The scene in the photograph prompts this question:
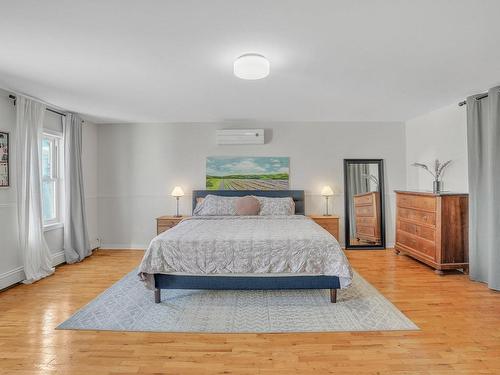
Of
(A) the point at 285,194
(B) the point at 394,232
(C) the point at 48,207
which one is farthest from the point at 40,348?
(B) the point at 394,232

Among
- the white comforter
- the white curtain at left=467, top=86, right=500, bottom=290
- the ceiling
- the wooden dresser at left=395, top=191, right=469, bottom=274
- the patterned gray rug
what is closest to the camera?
the ceiling

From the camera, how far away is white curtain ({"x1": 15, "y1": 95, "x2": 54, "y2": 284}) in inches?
147

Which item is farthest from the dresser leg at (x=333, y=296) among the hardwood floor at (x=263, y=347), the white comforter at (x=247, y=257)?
the hardwood floor at (x=263, y=347)

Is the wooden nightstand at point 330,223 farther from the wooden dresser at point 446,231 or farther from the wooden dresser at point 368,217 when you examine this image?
the wooden dresser at point 446,231

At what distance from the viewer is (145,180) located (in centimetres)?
560

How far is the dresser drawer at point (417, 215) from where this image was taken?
409cm

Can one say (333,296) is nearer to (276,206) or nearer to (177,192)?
(276,206)

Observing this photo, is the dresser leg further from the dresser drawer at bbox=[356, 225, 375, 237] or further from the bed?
the dresser drawer at bbox=[356, 225, 375, 237]

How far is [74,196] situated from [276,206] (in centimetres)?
327

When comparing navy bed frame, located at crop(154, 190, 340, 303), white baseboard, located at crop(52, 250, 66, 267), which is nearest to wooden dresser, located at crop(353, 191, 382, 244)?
navy bed frame, located at crop(154, 190, 340, 303)

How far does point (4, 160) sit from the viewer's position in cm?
358

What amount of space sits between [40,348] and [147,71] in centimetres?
256

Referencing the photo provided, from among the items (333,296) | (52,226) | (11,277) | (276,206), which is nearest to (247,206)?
(276,206)

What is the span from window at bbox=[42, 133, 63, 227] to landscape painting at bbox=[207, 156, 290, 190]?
7.97 ft
